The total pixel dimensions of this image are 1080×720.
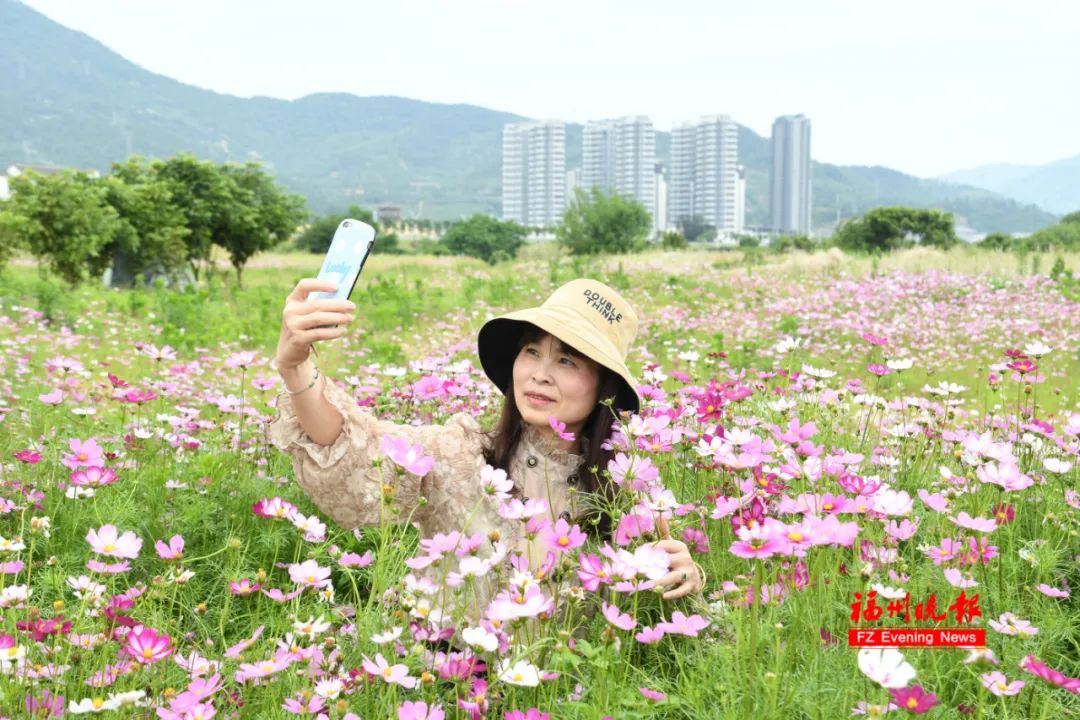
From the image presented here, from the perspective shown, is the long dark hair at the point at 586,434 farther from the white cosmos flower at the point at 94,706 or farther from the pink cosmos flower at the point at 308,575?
the white cosmos flower at the point at 94,706

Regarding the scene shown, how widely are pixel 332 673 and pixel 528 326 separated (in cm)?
115

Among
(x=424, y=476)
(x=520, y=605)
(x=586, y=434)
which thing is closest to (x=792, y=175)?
(x=586, y=434)

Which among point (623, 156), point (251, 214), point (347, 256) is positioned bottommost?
point (347, 256)

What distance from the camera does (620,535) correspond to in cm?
148

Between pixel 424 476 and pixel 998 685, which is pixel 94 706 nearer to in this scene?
pixel 424 476

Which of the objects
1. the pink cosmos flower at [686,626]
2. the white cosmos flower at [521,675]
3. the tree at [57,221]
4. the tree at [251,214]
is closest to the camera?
the white cosmos flower at [521,675]

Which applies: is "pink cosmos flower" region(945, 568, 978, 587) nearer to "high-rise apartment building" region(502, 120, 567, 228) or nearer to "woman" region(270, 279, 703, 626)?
"woman" region(270, 279, 703, 626)

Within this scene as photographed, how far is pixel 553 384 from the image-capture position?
222cm

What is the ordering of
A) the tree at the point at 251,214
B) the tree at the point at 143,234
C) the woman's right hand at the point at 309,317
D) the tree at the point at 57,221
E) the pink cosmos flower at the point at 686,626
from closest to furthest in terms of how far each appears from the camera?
1. the pink cosmos flower at the point at 686,626
2. the woman's right hand at the point at 309,317
3. the tree at the point at 57,221
4. the tree at the point at 143,234
5. the tree at the point at 251,214

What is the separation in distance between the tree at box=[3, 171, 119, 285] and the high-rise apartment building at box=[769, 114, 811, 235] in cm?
16934

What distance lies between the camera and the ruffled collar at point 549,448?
226 centimetres

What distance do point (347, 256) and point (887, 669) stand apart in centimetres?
124

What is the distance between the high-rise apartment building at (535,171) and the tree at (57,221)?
495ft

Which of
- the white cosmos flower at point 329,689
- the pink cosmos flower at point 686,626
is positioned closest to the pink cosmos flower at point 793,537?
the pink cosmos flower at point 686,626
